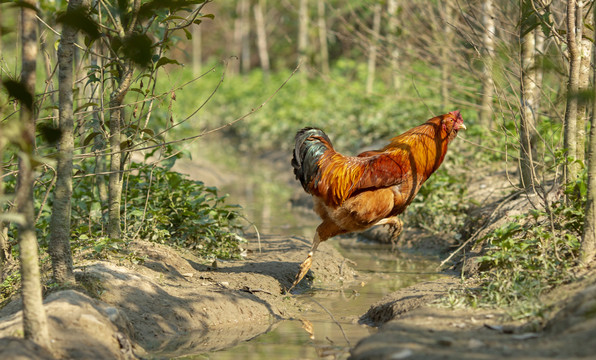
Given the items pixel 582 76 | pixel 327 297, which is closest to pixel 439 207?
pixel 327 297

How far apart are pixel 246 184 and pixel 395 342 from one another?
31.8 ft

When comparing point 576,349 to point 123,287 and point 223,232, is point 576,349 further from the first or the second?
point 223,232

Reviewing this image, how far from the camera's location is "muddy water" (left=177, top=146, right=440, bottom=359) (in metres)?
4.23

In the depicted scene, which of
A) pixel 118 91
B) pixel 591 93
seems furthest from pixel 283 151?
pixel 591 93

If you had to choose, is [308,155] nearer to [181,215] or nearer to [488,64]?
[181,215]

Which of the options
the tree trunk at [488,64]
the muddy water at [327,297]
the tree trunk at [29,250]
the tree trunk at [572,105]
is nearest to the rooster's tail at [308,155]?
the muddy water at [327,297]

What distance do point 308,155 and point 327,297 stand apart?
129 centimetres

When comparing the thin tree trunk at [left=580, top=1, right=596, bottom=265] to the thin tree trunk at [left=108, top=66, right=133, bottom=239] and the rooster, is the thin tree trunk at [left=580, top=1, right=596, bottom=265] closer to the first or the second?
the rooster

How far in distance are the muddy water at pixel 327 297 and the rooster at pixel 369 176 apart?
1.74 feet

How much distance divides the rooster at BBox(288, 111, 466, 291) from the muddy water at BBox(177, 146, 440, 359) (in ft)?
1.74

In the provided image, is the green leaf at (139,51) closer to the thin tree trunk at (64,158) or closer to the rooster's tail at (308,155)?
the thin tree trunk at (64,158)

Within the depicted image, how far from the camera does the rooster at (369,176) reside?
559cm

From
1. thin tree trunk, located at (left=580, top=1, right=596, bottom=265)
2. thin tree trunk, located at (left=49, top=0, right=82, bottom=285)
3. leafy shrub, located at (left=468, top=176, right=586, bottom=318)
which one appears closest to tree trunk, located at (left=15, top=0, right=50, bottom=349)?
thin tree trunk, located at (left=49, top=0, right=82, bottom=285)

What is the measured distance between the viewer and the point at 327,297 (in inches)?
228
